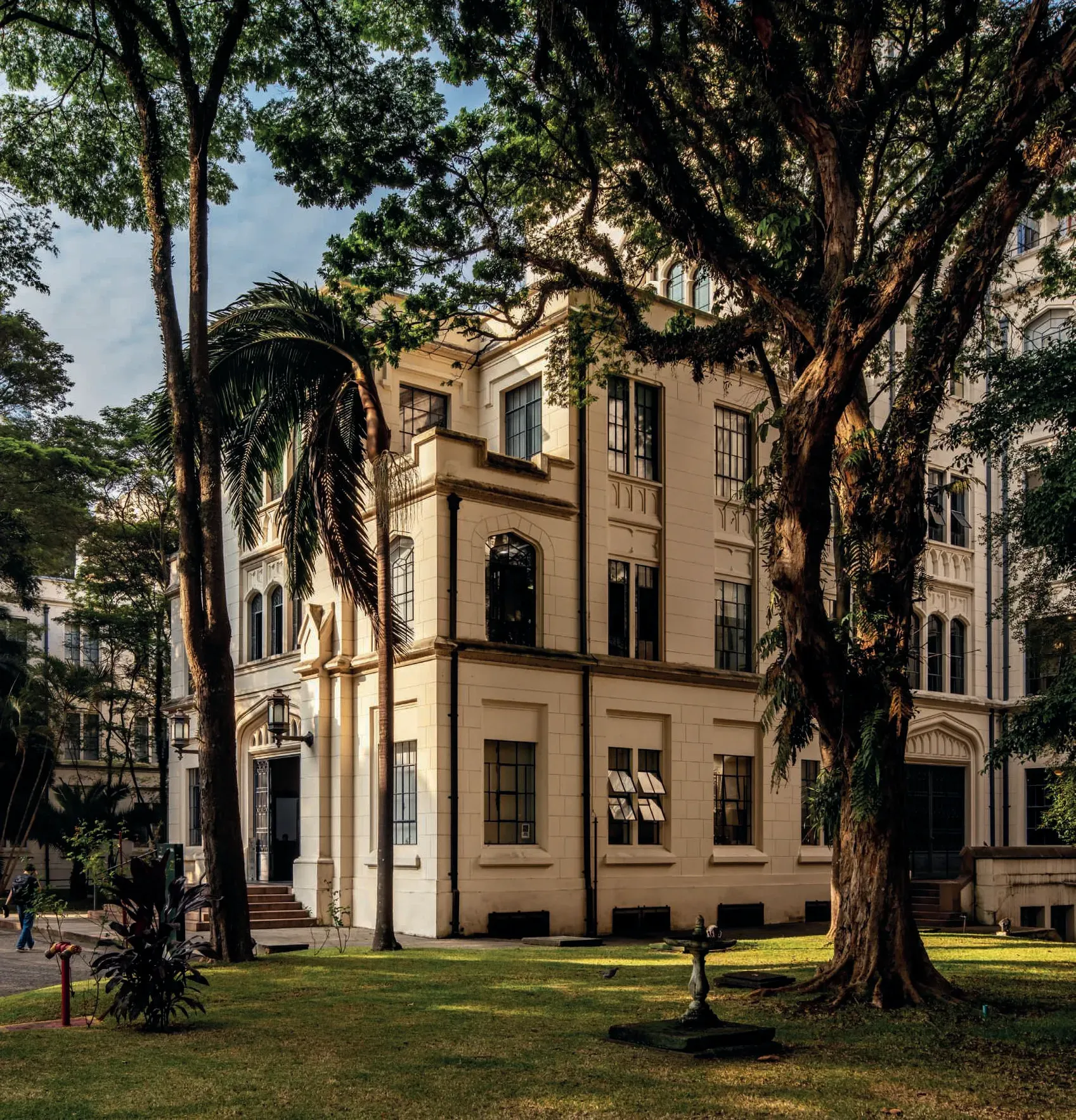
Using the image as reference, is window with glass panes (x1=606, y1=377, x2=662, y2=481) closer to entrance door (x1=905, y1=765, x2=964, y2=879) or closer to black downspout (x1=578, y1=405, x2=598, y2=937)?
black downspout (x1=578, y1=405, x2=598, y2=937)

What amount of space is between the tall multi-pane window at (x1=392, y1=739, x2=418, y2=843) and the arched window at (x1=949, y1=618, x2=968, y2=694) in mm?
16424

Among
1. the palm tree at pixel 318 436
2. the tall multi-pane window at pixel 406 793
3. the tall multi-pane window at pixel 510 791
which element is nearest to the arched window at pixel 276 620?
the tall multi-pane window at pixel 406 793

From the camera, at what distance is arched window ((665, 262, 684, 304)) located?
99.9 ft

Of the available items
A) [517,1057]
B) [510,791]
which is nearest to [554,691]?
[510,791]

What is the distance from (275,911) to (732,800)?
32.5 ft

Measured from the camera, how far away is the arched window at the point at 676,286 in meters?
30.4

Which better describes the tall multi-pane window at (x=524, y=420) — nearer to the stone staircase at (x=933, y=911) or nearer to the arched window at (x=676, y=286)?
the arched window at (x=676, y=286)

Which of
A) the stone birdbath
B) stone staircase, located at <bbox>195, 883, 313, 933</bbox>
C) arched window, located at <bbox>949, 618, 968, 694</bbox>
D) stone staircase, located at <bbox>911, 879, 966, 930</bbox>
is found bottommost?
stone staircase, located at <bbox>911, 879, 966, 930</bbox>

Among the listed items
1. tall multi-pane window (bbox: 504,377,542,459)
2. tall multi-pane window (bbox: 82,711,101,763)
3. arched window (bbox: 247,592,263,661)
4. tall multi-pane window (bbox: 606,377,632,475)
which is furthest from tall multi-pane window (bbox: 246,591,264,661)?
tall multi-pane window (bbox: 82,711,101,763)

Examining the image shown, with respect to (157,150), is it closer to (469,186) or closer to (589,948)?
(469,186)

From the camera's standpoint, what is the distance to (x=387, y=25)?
17219 millimetres

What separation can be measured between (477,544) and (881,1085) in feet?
50.1

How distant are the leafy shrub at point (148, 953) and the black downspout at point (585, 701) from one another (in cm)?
1270

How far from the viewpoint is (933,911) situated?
1049 inches
